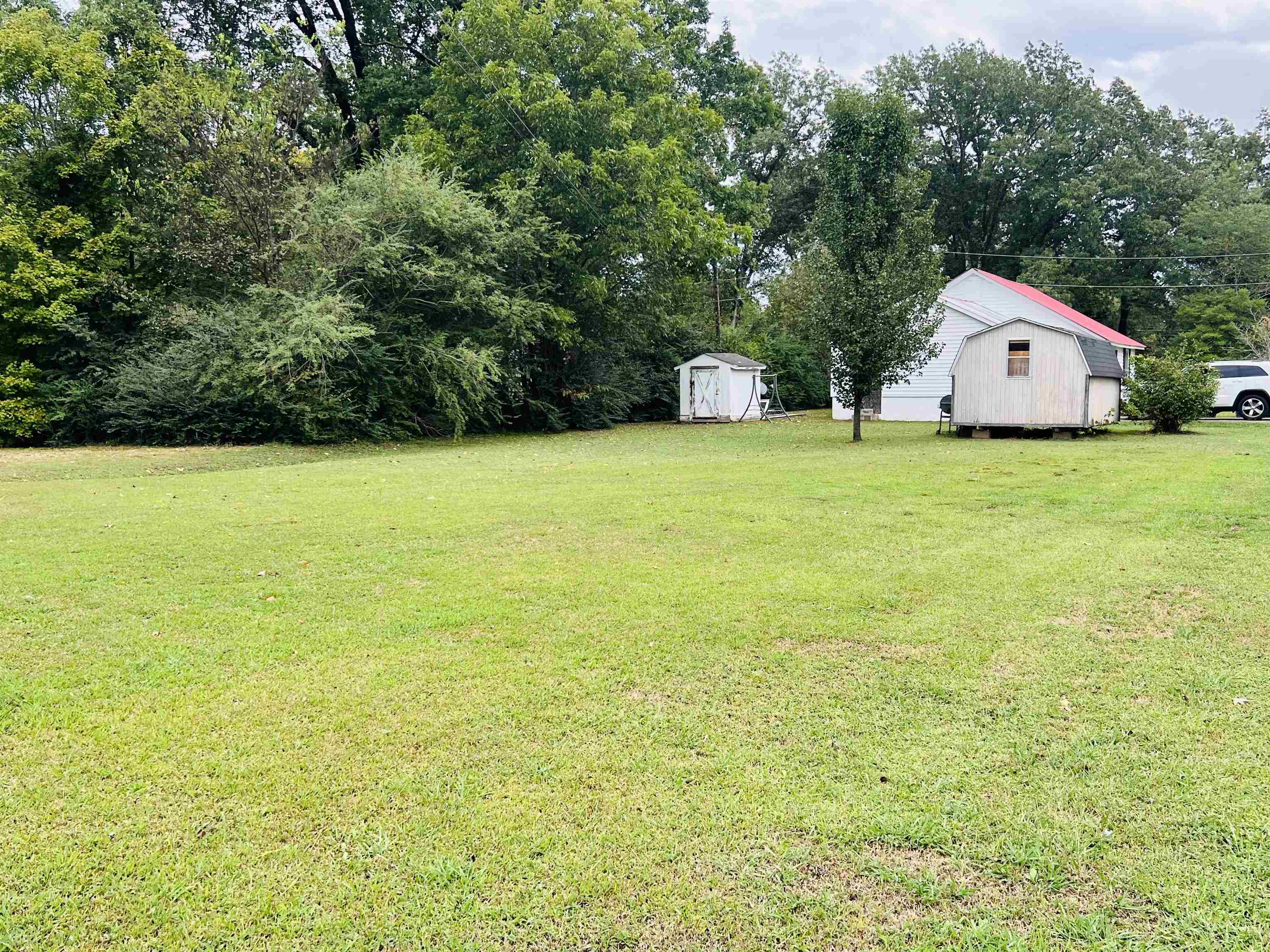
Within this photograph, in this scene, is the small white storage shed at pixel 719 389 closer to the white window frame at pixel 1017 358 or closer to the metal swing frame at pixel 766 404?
the metal swing frame at pixel 766 404

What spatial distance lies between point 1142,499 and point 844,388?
32.1ft

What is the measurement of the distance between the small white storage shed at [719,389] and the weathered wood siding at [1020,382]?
925cm

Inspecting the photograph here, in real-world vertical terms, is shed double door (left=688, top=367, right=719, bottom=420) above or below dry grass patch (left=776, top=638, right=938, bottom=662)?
above

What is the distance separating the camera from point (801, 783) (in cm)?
265

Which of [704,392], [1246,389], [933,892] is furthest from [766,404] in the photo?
[933,892]

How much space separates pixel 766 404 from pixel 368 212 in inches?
596

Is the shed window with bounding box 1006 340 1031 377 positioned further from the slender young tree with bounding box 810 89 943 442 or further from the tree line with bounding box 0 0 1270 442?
the tree line with bounding box 0 0 1270 442

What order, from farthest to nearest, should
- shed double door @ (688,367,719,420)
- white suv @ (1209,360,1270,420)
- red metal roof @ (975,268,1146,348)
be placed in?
shed double door @ (688,367,719,420) < red metal roof @ (975,268,1146,348) < white suv @ (1209,360,1270,420)

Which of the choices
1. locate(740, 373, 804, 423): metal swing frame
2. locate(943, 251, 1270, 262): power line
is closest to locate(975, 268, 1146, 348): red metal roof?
locate(740, 373, 804, 423): metal swing frame

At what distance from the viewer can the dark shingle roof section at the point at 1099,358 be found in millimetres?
17359

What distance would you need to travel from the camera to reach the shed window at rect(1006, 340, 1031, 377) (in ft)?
56.8

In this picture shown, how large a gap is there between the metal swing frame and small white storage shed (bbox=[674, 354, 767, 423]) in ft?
0.09

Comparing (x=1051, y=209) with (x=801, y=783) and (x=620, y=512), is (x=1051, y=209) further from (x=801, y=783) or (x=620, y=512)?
(x=801, y=783)

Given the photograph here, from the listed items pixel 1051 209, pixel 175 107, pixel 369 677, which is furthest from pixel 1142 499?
pixel 1051 209
